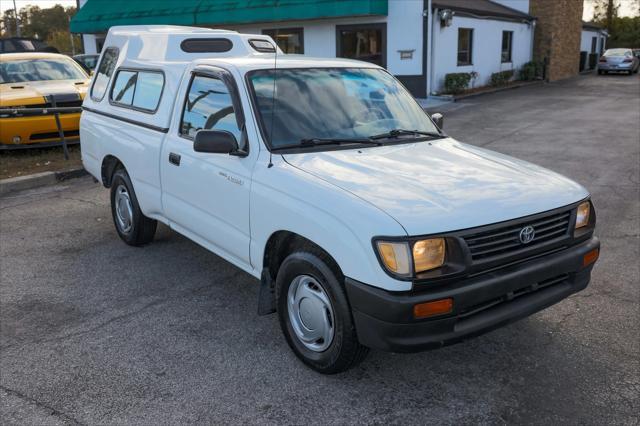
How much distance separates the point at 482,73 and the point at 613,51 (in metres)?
14.7

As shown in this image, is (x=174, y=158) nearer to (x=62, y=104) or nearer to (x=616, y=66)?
(x=62, y=104)

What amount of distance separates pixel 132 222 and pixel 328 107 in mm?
2541

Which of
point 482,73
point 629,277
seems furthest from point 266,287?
point 482,73

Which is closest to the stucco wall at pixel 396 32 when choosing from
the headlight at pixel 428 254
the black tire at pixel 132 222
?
the black tire at pixel 132 222

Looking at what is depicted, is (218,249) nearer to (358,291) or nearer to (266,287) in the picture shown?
(266,287)

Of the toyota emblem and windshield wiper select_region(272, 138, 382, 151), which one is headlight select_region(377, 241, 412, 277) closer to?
the toyota emblem

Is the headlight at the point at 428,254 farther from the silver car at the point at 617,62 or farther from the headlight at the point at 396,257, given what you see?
the silver car at the point at 617,62

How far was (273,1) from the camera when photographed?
20.4 metres

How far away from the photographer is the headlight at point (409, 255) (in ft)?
9.63

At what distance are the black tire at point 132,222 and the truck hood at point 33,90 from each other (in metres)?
4.72

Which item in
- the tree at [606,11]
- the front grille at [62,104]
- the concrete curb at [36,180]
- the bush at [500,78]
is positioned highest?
the tree at [606,11]

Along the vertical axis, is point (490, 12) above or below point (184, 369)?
above

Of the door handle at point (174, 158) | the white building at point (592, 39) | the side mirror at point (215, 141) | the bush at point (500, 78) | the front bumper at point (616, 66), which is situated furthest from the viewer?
the white building at point (592, 39)

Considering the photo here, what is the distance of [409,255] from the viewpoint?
2930mm
